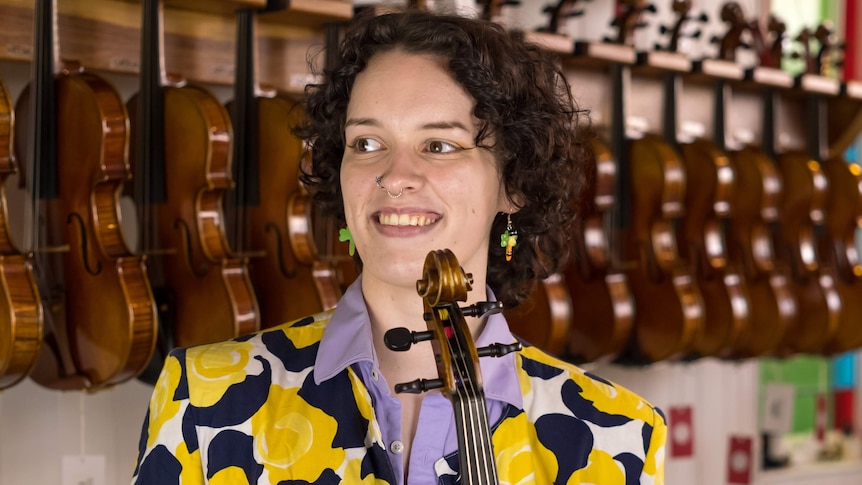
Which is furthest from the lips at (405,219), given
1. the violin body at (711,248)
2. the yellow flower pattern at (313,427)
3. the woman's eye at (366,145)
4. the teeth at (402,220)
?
the violin body at (711,248)

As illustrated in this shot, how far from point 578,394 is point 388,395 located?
11.8 inches

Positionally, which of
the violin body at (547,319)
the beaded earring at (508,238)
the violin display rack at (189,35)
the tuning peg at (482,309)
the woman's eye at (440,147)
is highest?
the violin display rack at (189,35)

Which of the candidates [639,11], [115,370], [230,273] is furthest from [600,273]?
[115,370]

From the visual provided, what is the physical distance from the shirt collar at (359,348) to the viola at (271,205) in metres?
0.91

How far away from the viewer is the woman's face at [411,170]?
1.56 meters

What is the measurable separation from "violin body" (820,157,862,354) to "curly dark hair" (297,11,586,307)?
2218 millimetres

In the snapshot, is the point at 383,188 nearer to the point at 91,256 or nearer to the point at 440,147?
the point at 440,147

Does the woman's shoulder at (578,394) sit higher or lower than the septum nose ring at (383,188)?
lower

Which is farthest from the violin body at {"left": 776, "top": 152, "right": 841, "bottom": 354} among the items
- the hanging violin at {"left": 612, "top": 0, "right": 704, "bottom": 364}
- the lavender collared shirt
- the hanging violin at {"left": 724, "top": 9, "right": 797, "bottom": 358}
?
the lavender collared shirt

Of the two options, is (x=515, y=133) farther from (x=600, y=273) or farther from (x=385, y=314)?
(x=600, y=273)

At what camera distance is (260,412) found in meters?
1.58

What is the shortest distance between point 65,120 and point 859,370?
3.66m

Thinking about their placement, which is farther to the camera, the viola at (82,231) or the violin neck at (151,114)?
the violin neck at (151,114)

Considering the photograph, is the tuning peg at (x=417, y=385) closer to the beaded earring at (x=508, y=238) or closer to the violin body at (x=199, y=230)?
the beaded earring at (x=508, y=238)
